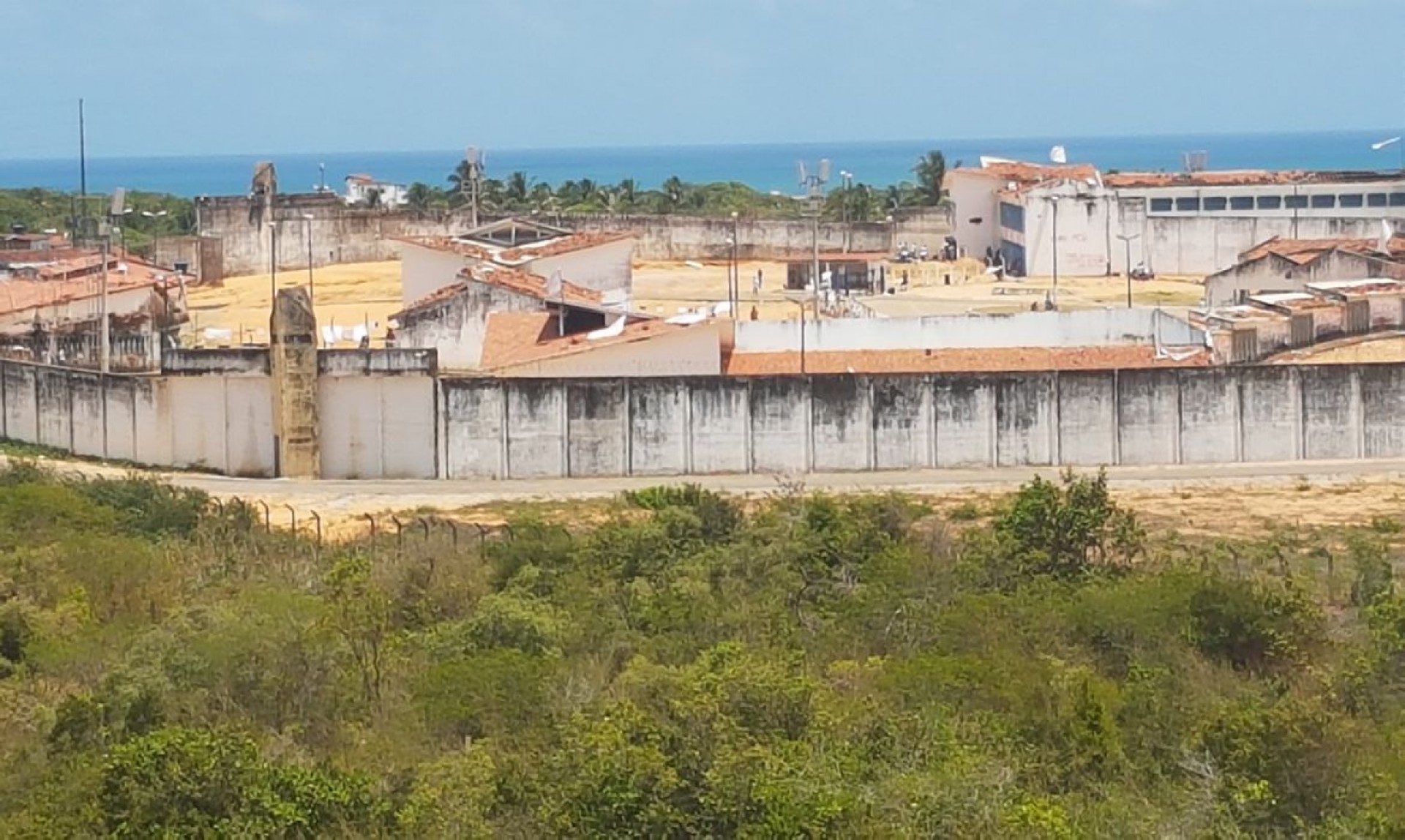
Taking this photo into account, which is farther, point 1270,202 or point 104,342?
point 1270,202

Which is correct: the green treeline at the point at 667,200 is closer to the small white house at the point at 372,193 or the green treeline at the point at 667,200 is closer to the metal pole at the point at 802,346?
the small white house at the point at 372,193

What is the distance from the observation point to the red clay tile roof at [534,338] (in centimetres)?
4141

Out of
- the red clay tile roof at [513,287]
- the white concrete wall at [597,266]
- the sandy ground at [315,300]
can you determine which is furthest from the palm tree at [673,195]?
the red clay tile roof at [513,287]

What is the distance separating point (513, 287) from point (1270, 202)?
33.1m

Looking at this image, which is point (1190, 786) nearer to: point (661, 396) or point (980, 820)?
point (980, 820)

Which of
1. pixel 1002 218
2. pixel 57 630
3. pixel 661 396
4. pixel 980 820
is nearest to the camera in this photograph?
pixel 980 820

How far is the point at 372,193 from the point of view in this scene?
86062mm

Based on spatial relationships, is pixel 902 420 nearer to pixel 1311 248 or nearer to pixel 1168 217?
pixel 1311 248

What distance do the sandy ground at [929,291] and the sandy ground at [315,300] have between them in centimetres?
703

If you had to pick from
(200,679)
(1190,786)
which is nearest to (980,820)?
(1190,786)

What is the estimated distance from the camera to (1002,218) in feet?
239

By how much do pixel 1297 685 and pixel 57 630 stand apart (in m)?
13.5

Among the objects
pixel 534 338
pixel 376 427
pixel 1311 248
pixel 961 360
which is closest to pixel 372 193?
pixel 1311 248

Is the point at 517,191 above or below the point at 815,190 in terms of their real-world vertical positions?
above
